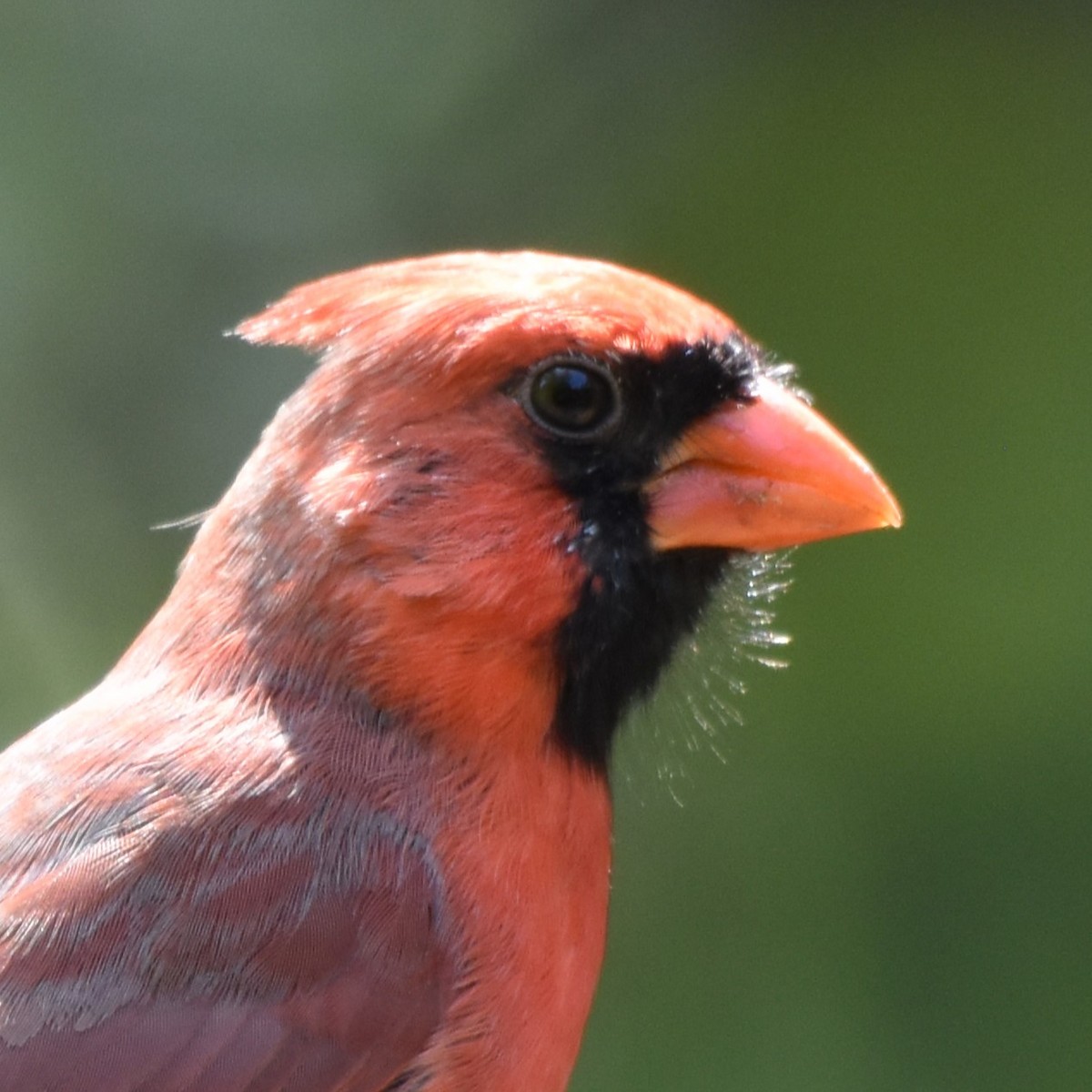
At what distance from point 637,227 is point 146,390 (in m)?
1.30

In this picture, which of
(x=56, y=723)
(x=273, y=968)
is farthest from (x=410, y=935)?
(x=56, y=723)

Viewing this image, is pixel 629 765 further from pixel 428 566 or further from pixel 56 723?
pixel 56 723

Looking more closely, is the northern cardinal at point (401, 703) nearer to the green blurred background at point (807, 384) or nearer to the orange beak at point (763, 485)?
the orange beak at point (763, 485)

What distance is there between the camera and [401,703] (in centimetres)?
178

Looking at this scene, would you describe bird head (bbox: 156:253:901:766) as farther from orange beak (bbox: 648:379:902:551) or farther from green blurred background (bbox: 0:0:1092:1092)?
green blurred background (bbox: 0:0:1092:1092)

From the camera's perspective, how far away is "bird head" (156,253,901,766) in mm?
1771

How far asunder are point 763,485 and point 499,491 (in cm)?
31

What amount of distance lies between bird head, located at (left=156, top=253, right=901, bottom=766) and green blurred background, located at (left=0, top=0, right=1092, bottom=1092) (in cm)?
160

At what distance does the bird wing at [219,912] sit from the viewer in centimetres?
162

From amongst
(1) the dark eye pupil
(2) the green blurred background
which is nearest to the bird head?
(1) the dark eye pupil

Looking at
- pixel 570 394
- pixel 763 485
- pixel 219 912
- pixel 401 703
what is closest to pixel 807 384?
pixel 763 485

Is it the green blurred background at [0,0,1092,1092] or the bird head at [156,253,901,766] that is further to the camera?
the green blurred background at [0,0,1092,1092]

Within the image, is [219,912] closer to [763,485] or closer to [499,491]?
[499,491]

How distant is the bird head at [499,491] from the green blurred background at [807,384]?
5.24 feet
